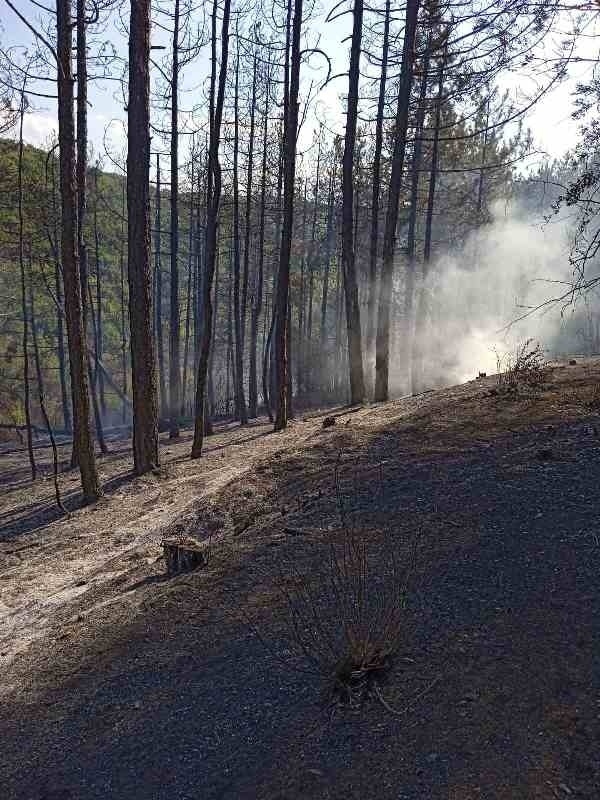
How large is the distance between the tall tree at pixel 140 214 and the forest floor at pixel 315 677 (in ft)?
11.6

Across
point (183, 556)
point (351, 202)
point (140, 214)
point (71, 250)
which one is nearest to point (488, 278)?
point (351, 202)

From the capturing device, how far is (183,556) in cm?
708

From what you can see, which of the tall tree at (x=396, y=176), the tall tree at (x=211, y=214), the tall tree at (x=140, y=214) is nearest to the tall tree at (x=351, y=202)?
the tall tree at (x=396, y=176)

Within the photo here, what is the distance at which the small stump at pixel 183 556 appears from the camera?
704 cm

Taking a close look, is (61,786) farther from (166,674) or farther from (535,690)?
(535,690)

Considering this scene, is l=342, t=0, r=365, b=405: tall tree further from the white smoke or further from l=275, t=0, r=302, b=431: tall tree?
the white smoke

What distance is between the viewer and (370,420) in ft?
38.0

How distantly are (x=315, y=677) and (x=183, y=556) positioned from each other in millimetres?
3021

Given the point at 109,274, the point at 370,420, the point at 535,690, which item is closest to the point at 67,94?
the point at 370,420

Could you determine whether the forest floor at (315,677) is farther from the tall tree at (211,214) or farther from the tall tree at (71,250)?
the tall tree at (211,214)

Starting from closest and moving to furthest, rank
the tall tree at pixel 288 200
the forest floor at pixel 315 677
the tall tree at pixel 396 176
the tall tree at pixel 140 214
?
the forest floor at pixel 315 677
the tall tree at pixel 140 214
the tall tree at pixel 288 200
the tall tree at pixel 396 176

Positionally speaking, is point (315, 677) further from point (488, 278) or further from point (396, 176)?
point (488, 278)

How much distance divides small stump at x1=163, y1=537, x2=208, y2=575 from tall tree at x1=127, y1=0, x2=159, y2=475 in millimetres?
5550

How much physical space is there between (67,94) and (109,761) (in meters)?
9.98
